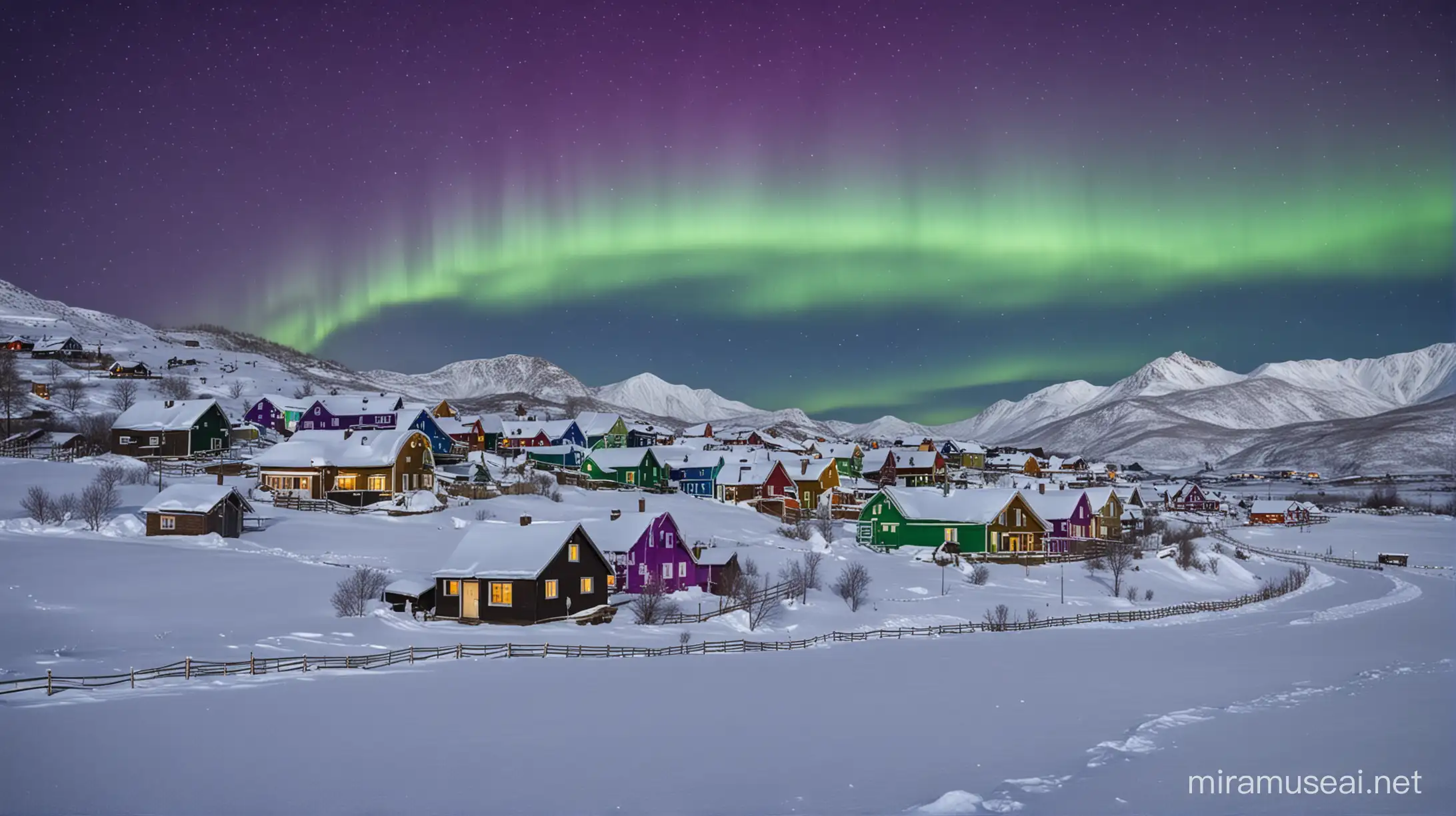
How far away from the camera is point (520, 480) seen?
91375 mm

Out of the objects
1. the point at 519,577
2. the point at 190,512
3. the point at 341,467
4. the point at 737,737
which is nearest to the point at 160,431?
the point at 341,467

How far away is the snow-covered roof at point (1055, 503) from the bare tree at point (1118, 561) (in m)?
4.43

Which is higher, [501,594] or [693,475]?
[693,475]

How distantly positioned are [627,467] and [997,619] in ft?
177

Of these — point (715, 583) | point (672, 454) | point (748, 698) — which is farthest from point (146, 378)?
point (748, 698)

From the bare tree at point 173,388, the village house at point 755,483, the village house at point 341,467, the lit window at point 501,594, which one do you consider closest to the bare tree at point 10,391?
the bare tree at point 173,388

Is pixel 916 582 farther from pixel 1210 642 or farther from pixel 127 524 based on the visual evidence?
pixel 127 524

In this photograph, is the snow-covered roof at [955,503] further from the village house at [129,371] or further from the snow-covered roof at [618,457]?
the village house at [129,371]

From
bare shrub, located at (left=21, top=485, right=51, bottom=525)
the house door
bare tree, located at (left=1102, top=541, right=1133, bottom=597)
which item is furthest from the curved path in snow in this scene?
bare shrub, located at (left=21, top=485, right=51, bottom=525)

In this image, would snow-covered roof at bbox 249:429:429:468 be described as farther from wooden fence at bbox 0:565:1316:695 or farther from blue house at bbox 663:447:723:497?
wooden fence at bbox 0:565:1316:695

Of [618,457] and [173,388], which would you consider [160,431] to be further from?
[173,388]

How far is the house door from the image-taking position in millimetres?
45844

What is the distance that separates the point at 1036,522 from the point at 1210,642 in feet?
112

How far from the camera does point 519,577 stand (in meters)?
45.1
